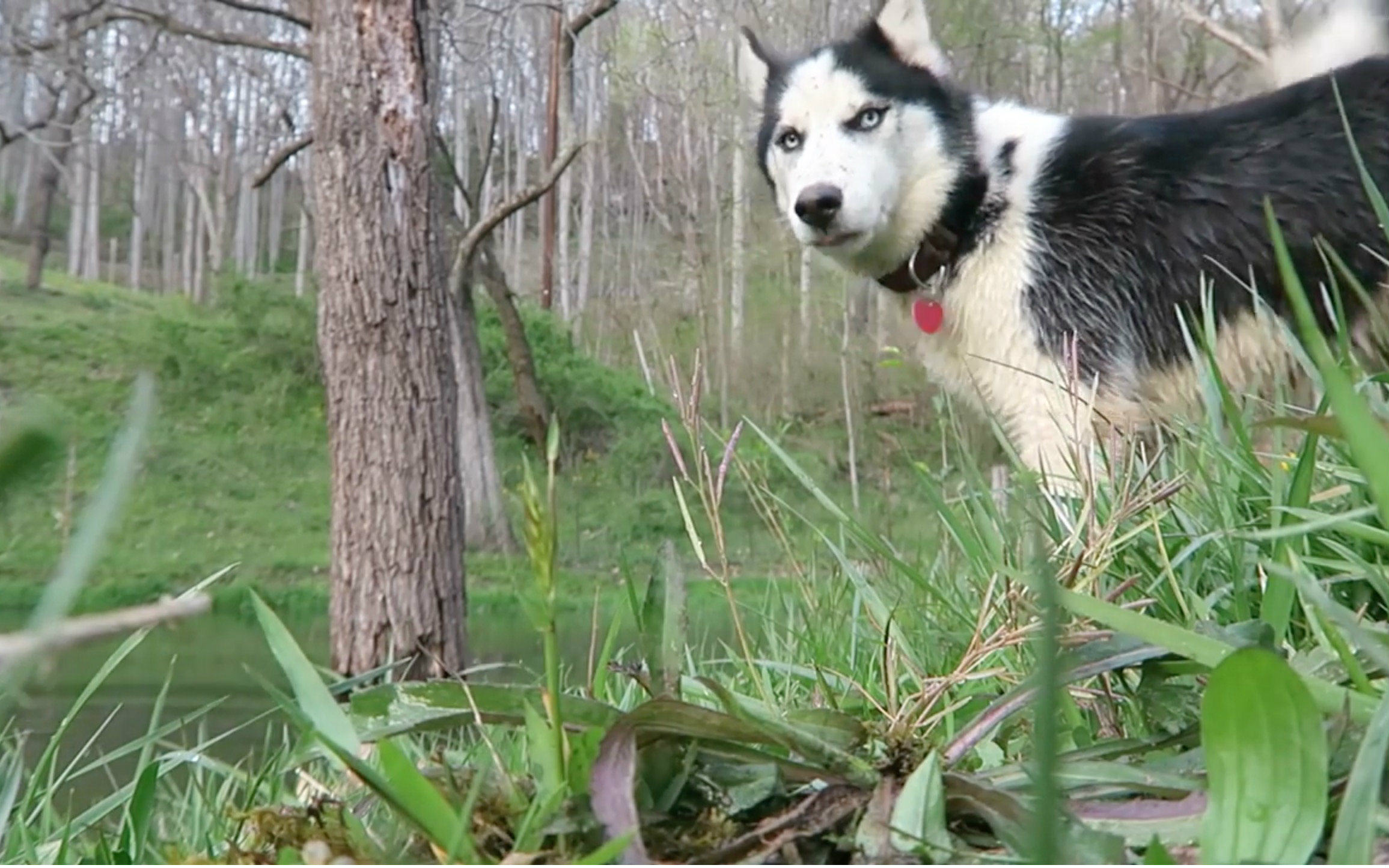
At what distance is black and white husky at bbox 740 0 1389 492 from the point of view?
2527 millimetres

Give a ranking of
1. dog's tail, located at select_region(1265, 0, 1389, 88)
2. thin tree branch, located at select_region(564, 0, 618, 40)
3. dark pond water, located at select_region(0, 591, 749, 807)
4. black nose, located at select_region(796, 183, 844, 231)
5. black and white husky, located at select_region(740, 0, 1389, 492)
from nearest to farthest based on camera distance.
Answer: black and white husky, located at select_region(740, 0, 1389, 492), black nose, located at select_region(796, 183, 844, 231), dog's tail, located at select_region(1265, 0, 1389, 88), dark pond water, located at select_region(0, 591, 749, 807), thin tree branch, located at select_region(564, 0, 618, 40)

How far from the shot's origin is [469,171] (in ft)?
46.7

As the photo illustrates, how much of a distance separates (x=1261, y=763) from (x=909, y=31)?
2746mm

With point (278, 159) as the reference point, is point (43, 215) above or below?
above

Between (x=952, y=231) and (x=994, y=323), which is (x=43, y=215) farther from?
(x=994, y=323)

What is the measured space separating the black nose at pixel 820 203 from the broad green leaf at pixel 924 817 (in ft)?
7.44

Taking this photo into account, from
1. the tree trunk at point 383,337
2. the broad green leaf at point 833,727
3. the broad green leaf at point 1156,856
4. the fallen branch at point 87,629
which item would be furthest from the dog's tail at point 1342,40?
the fallen branch at point 87,629

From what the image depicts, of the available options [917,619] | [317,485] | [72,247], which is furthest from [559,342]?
[72,247]

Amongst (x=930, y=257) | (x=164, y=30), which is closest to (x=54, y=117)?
(x=164, y=30)

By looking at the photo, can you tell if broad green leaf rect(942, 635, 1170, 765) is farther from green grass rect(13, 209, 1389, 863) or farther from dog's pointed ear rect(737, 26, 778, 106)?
dog's pointed ear rect(737, 26, 778, 106)

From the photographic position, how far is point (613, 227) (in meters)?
14.1

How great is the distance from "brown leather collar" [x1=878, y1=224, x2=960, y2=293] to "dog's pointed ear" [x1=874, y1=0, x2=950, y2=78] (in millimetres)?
427

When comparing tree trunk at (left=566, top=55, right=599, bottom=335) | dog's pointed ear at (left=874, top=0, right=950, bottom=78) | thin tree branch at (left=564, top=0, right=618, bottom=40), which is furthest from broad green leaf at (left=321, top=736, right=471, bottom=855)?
tree trunk at (left=566, top=55, right=599, bottom=335)

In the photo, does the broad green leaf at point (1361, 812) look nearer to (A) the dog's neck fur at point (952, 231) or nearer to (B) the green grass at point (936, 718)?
(B) the green grass at point (936, 718)
